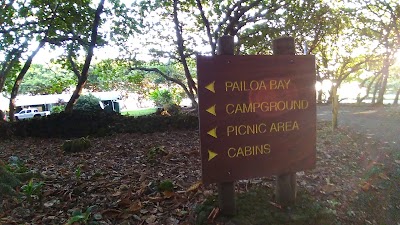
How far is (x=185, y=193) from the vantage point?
3869 mm

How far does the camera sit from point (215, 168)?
2859 mm

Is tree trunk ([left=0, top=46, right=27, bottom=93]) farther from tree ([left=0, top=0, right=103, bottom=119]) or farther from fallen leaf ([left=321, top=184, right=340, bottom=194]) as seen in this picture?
fallen leaf ([left=321, top=184, right=340, bottom=194])

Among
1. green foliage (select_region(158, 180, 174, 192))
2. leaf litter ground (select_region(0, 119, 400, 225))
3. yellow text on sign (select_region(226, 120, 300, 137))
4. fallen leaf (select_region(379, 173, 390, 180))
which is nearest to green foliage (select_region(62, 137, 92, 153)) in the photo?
leaf litter ground (select_region(0, 119, 400, 225))

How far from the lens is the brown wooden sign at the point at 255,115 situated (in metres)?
2.79

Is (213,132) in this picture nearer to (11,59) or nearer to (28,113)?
(11,59)

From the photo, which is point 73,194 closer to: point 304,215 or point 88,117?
point 304,215

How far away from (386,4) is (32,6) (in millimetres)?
16559

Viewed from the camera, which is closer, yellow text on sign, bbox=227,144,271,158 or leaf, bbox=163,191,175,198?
yellow text on sign, bbox=227,144,271,158

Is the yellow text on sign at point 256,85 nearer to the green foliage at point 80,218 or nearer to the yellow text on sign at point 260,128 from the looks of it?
the yellow text on sign at point 260,128

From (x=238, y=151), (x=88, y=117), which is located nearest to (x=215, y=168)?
(x=238, y=151)

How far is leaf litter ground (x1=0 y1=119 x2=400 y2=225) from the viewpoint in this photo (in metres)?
3.25

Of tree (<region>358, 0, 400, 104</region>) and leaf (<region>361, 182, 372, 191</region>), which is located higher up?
tree (<region>358, 0, 400, 104</region>)

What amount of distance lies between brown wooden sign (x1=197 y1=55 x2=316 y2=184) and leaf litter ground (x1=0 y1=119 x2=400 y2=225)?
50 centimetres

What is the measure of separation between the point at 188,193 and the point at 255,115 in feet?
4.98
